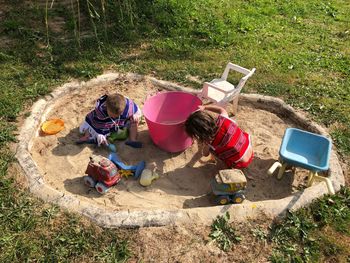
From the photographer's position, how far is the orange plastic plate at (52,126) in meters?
4.43

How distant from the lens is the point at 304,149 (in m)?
3.99

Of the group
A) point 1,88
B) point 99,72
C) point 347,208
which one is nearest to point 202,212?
point 347,208

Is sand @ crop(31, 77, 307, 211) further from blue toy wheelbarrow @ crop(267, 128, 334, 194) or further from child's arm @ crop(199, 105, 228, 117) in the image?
child's arm @ crop(199, 105, 228, 117)

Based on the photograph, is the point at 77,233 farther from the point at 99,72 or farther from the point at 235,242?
the point at 99,72

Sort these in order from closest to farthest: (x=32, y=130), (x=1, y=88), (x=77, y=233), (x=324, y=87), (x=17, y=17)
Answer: (x=77, y=233) → (x=32, y=130) → (x=1, y=88) → (x=324, y=87) → (x=17, y=17)

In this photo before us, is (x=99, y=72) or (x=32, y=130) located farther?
(x=99, y=72)

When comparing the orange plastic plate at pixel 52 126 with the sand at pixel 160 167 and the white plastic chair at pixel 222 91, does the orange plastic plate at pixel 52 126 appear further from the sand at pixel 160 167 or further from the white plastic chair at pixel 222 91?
the white plastic chair at pixel 222 91

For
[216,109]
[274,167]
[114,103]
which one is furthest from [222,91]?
[114,103]

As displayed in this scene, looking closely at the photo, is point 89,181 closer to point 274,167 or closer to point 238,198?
point 238,198

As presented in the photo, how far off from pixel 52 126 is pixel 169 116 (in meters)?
1.40

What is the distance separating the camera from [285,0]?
7871 mm

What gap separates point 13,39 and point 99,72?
176cm

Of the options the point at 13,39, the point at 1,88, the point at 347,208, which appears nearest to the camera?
the point at 347,208

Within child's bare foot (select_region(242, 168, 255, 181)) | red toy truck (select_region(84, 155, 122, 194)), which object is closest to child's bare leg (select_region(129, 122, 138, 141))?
red toy truck (select_region(84, 155, 122, 194))
